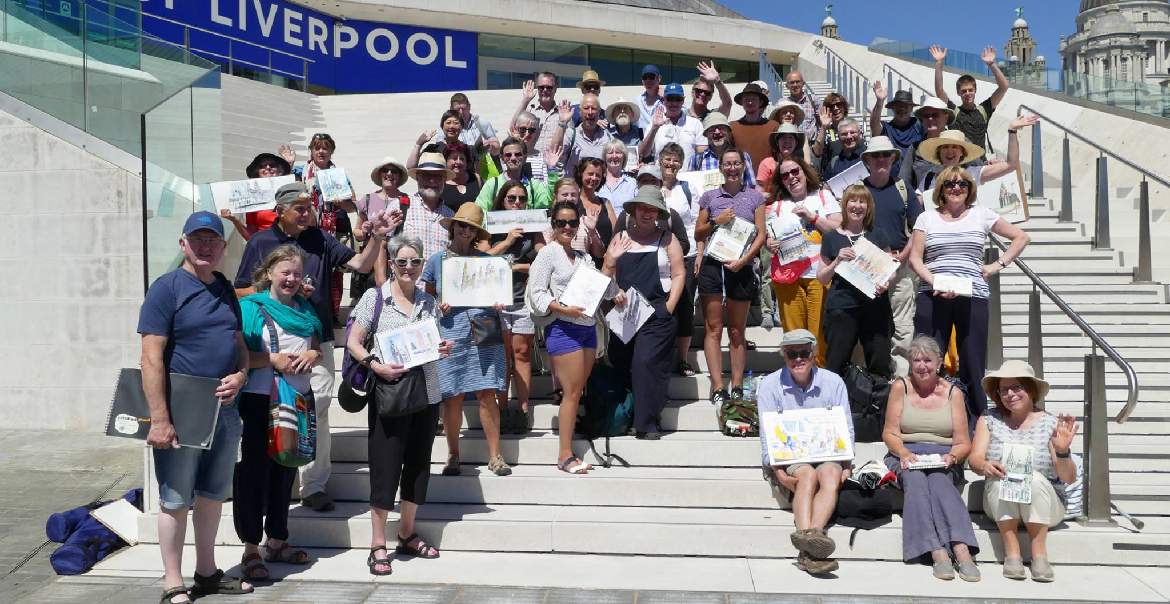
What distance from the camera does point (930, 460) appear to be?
6430mm

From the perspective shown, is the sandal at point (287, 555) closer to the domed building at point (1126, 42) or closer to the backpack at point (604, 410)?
the backpack at point (604, 410)

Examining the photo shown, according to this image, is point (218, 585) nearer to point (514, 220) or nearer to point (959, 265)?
point (514, 220)

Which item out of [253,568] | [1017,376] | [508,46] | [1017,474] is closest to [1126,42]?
[508,46]

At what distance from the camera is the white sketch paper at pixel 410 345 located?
6.29 m

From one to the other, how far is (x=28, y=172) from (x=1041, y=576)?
9.27 meters

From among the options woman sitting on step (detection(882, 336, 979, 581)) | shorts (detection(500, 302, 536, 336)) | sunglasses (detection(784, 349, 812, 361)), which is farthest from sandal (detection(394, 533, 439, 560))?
woman sitting on step (detection(882, 336, 979, 581))

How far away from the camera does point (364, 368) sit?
6.29 metres

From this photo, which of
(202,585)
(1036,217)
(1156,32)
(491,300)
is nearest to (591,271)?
(491,300)

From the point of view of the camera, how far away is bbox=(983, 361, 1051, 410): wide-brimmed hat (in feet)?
20.6

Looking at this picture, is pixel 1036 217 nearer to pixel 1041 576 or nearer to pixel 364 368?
pixel 1041 576

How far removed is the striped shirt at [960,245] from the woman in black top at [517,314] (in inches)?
117

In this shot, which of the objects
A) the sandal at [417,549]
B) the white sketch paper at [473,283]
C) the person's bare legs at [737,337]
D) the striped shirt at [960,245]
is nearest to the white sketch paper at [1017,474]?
the striped shirt at [960,245]

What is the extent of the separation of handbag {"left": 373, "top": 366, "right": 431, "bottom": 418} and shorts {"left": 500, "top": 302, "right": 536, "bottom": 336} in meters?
1.53

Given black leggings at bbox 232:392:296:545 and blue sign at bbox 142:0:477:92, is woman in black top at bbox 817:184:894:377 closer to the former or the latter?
black leggings at bbox 232:392:296:545
